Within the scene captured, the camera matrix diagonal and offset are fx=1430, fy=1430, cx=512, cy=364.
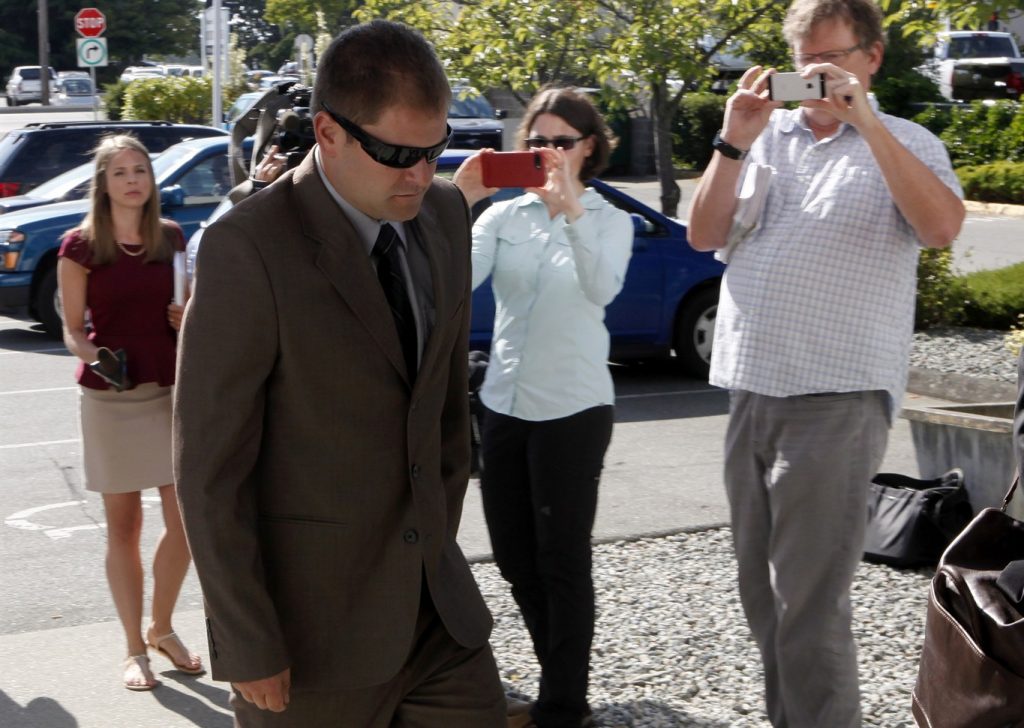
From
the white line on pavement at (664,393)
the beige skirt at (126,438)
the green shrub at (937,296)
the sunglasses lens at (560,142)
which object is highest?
the sunglasses lens at (560,142)

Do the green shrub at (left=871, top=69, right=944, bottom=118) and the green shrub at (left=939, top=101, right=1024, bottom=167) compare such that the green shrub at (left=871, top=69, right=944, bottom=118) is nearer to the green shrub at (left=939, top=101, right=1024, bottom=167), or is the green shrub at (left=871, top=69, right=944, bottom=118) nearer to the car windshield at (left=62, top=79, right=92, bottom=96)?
the green shrub at (left=939, top=101, right=1024, bottom=167)

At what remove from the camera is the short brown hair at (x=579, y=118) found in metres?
4.27

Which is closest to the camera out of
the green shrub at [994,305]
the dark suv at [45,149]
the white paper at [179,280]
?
the white paper at [179,280]

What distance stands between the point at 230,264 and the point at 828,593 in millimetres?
1853

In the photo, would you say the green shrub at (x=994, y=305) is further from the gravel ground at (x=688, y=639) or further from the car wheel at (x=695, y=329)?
the gravel ground at (x=688, y=639)

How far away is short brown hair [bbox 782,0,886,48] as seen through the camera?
350 centimetres

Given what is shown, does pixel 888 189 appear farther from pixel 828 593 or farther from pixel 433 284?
pixel 433 284

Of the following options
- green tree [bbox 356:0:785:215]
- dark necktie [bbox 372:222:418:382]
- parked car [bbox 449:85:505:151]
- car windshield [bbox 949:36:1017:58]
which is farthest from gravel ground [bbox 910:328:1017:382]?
car windshield [bbox 949:36:1017:58]

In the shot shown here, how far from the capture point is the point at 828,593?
360cm

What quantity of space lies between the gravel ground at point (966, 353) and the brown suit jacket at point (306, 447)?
305 inches

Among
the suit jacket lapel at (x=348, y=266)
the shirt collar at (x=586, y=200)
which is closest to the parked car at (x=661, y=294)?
the shirt collar at (x=586, y=200)

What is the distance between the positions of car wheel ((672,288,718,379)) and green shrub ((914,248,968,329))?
227cm

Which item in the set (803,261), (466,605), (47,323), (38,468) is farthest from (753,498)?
(47,323)

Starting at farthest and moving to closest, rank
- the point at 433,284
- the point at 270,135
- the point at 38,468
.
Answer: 1. the point at 38,468
2. the point at 270,135
3. the point at 433,284
